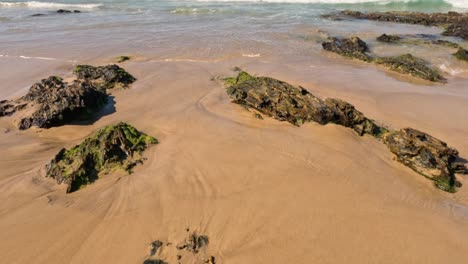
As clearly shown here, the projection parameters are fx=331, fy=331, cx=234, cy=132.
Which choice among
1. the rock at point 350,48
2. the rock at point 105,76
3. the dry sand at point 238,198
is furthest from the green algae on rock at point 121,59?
the rock at point 350,48

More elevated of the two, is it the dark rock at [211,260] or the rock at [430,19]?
the rock at [430,19]

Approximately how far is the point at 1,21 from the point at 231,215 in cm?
1952

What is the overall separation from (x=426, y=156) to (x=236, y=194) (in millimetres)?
2978

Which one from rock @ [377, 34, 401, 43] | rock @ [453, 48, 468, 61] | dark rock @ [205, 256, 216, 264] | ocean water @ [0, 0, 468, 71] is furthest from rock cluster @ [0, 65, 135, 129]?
rock @ [377, 34, 401, 43]

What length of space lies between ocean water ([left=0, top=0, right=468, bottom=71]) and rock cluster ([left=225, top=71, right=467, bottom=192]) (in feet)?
14.3

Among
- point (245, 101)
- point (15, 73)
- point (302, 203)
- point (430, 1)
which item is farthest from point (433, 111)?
point (430, 1)

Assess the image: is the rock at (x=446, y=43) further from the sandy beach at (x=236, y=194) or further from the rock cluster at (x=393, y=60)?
the sandy beach at (x=236, y=194)

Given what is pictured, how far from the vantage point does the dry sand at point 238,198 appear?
360 centimetres

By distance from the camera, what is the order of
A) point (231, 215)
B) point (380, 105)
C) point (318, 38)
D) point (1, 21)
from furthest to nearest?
point (1, 21) → point (318, 38) → point (380, 105) → point (231, 215)

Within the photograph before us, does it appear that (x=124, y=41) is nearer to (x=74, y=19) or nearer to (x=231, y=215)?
(x=74, y=19)

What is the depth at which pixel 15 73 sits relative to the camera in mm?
8852

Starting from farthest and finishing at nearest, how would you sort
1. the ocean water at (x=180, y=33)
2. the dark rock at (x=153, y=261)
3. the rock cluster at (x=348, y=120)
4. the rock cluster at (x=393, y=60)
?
the ocean water at (x=180, y=33) < the rock cluster at (x=393, y=60) < the rock cluster at (x=348, y=120) < the dark rock at (x=153, y=261)

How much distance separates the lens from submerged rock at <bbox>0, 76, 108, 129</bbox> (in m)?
5.91

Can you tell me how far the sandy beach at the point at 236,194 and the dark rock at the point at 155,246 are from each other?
67 mm
